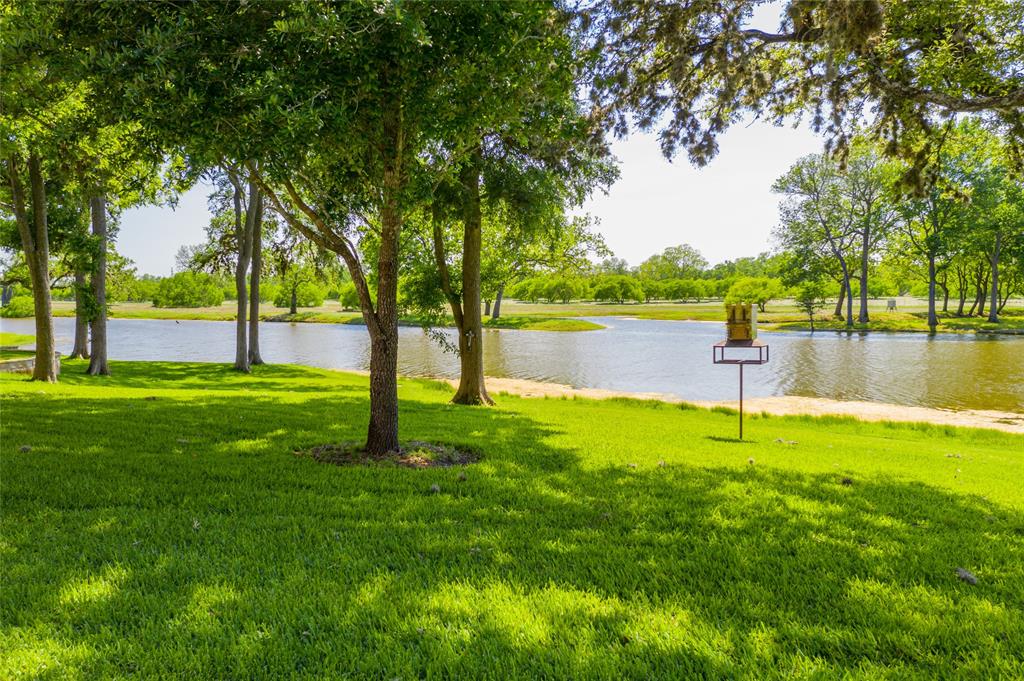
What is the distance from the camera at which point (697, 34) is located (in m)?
7.79

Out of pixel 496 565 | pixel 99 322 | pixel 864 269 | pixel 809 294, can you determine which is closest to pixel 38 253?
pixel 99 322

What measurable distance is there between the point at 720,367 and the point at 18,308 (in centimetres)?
8372

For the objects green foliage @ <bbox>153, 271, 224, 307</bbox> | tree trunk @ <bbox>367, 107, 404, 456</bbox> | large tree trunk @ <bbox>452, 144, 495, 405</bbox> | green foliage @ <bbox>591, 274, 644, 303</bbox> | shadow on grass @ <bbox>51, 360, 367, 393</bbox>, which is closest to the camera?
tree trunk @ <bbox>367, 107, 404, 456</bbox>

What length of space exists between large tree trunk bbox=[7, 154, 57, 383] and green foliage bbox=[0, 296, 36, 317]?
216 feet

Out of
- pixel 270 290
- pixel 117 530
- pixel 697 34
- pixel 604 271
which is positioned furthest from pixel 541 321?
pixel 270 290

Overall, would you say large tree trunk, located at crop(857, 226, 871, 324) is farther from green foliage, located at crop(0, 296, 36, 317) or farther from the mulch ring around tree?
green foliage, located at crop(0, 296, 36, 317)

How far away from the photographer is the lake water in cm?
1864

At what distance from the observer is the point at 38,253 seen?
1328 centimetres

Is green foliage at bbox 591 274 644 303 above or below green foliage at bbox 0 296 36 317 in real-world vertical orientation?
above

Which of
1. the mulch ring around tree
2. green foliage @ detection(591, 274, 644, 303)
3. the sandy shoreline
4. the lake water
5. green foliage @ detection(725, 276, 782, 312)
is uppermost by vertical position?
green foliage @ detection(591, 274, 644, 303)

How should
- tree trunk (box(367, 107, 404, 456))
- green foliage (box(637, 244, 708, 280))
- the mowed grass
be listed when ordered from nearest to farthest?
the mowed grass → tree trunk (box(367, 107, 404, 456)) → green foliage (box(637, 244, 708, 280))

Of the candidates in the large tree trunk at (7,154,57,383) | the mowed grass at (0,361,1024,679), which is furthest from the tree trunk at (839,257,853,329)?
the large tree trunk at (7,154,57,383)

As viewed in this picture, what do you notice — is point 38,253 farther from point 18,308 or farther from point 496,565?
point 18,308

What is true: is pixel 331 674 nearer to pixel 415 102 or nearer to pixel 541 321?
pixel 415 102
